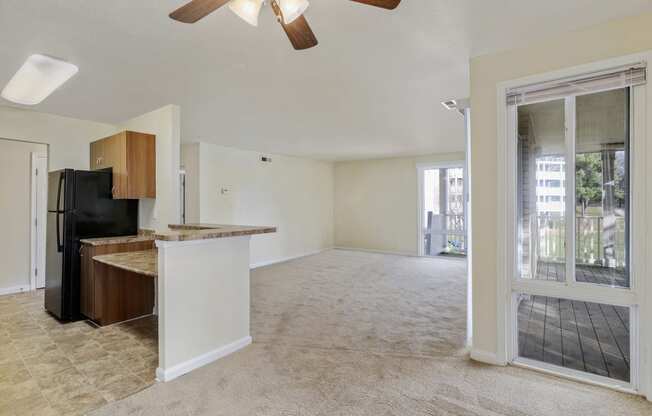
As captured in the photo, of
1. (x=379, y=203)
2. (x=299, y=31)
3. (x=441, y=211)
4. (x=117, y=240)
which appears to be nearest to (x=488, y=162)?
(x=299, y=31)

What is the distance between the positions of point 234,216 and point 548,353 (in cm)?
500

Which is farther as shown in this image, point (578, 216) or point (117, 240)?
point (117, 240)

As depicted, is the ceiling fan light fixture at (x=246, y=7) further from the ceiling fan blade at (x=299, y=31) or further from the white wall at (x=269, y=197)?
the white wall at (x=269, y=197)

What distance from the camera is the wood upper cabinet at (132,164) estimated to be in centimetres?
334

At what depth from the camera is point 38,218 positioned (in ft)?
15.1

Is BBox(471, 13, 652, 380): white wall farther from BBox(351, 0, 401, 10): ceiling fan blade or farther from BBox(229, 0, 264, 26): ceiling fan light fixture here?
BBox(229, 0, 264, 26): ceiling fan light fixture

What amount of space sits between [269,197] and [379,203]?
8.93 feet

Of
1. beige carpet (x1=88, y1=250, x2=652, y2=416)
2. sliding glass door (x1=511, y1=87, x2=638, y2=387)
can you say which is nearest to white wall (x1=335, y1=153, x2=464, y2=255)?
beige carpet (x1=88, y1=250, x2=652, y2=416)

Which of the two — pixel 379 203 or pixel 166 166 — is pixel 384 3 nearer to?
pixel 166 166

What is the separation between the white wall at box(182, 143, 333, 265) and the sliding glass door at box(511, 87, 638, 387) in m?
4.71

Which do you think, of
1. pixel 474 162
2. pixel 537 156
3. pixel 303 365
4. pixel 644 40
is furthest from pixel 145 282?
pixel 644 40

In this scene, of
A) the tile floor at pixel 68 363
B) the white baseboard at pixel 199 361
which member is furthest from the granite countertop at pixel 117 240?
the white baseboard at pixel 199 361

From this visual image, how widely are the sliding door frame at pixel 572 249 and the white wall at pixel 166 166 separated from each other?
304 centimetres

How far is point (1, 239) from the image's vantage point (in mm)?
4289
